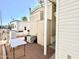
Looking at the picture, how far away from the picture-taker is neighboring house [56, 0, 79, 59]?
15.6ft

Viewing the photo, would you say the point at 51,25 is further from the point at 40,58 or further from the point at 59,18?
the point at 59,18

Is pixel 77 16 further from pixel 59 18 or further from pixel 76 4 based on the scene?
pixel 59 18

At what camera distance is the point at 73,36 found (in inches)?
193

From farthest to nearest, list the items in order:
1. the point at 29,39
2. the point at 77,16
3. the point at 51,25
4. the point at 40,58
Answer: the point at 29,39, the point at 51,25, the point at 40,58, the point at 77,16

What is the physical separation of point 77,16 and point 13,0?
36488mm

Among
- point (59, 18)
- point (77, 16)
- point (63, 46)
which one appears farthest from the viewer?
point (59, 18)

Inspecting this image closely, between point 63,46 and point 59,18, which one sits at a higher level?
point 59,18

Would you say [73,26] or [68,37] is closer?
[73,26]

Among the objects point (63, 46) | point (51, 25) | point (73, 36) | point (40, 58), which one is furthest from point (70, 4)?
point (51, 25)

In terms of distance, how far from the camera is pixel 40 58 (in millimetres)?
9172

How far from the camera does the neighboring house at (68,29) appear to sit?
4.74 m

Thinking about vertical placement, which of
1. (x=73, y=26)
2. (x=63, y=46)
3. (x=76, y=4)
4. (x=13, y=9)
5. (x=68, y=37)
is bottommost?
(x=63, y=46)

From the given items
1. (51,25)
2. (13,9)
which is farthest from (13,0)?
(51,25)

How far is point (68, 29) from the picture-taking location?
17.3ft
